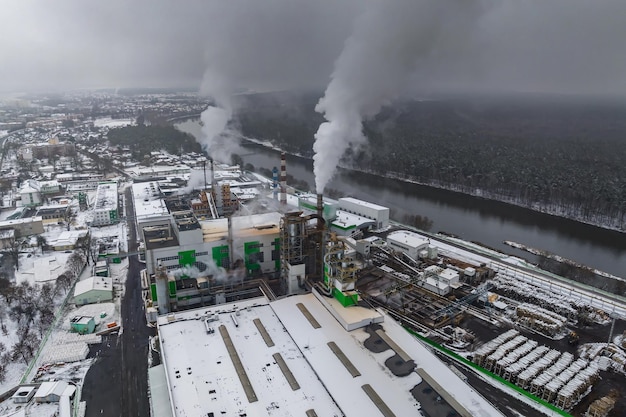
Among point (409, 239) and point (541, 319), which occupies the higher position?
point (409, 239)

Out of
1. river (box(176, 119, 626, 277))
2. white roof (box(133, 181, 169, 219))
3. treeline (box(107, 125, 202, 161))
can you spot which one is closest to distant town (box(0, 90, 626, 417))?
white roof (box(133, 181, 169, 219))

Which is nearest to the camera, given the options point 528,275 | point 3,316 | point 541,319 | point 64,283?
point 541,319

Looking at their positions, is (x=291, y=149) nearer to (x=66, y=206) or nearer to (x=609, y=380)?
(x=66, y=206)

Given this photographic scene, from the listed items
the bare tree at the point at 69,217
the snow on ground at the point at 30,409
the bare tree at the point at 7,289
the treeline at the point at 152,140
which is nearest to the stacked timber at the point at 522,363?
the snow on ground at the point at 30,409

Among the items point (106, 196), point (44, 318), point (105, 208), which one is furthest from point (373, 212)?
point (106, 196)

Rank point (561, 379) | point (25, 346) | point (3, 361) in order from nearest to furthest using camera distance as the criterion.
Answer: point (561, 379) → point (3, 361) → point (25, 346)

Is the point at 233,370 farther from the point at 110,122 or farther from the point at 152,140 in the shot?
the point at 110,122

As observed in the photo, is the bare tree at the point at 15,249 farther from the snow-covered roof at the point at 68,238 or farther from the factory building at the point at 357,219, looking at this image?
the factory building at the point at 357,219
